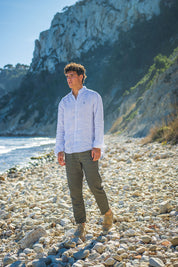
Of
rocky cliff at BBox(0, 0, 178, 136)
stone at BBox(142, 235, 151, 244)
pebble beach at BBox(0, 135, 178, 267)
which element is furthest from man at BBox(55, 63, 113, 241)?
rocky cliff at BBox(0, 0, 178, 136)

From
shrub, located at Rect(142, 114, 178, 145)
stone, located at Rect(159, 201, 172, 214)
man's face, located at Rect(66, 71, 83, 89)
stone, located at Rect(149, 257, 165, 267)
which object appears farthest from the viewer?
shrub, located at Rect(142, 114, 178, 145)

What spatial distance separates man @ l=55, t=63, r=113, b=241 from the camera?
2.79 m

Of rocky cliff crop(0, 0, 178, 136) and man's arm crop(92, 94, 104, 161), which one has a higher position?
rocky cliff crop(0, 0, 178, 136)

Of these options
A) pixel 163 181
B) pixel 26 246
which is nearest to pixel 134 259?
pixel 26 246

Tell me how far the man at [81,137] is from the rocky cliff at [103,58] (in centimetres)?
1172

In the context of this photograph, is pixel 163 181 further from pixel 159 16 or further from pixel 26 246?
pixel 159 16

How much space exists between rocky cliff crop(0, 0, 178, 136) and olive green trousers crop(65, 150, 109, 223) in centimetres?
1171

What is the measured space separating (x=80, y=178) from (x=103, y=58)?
4985cm

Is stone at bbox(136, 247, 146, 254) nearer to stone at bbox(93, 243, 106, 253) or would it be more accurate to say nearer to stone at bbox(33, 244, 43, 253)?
stone at bbox(93, 243, 106, 253)

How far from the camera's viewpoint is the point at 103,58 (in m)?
49.6

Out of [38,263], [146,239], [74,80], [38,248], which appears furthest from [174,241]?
[74,80]

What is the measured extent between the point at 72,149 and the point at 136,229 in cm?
133

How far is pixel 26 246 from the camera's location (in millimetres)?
2912

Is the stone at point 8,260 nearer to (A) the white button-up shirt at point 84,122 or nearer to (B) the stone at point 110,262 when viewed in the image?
(B) the stone at point 110,262
